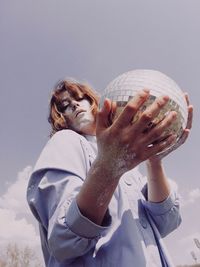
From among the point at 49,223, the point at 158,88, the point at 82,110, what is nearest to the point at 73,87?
the point at 82,110

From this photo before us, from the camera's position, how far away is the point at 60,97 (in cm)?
255

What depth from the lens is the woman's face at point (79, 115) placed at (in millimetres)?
2205

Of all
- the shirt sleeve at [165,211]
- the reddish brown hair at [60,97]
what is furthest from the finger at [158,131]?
the reddish brown hair at [60,97]

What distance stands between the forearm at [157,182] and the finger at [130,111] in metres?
0.77

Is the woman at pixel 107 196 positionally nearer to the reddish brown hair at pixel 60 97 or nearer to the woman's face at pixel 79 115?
the woman's face at pixel 79 115

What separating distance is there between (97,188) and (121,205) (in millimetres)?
513

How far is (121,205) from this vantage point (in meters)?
1.67

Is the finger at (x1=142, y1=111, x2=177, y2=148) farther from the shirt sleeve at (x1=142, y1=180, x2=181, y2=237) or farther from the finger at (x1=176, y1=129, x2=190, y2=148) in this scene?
the shirt sleeve at (x1=142, y1=180, x2=181, y2=237)

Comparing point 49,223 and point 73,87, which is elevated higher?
point 73,87

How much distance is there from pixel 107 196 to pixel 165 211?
0.84m

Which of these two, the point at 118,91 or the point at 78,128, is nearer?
the point at 118,91

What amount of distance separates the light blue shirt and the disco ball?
40cm

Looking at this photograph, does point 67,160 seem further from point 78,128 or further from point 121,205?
A: point 78,128

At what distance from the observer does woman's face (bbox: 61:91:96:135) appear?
7.23 feet
